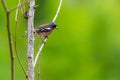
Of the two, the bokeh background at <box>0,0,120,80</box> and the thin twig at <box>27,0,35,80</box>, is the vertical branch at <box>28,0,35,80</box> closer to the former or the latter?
the thin twig at <box>27,0,35,80</box>

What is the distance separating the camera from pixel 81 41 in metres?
11.0

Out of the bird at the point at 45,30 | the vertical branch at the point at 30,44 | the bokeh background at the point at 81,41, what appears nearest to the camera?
the vertical branch at the point at 30,44

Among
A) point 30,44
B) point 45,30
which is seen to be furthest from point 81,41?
point 30,44

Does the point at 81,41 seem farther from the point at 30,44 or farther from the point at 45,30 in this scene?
the point at 30,44

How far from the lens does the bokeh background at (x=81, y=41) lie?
33.9 feet

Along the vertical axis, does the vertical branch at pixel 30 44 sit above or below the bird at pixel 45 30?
above

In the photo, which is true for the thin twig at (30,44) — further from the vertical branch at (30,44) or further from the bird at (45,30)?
the bird at (45,30)

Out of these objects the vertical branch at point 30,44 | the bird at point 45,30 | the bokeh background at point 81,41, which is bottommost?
the bokeh background at point 81,41

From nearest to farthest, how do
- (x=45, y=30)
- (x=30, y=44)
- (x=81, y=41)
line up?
(x=30, y=44) < (x=45, y=30) < (x=81, y=41)

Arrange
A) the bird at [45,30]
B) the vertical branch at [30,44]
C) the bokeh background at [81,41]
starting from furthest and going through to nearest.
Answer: the bokeh background at [81,41]
the bird at [45,30]
the vertical branch at [30,44]

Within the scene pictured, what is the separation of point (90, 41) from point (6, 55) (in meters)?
2.22

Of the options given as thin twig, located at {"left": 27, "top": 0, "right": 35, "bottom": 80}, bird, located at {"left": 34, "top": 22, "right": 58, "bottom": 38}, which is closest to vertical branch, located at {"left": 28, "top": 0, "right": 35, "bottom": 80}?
thin twig, located at {"left": 27, "top": 0, "right": 35, "bottom": 80}

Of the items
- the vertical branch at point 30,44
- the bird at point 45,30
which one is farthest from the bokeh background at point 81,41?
the vertical branch at point 30,44

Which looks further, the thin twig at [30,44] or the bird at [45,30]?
the bird at [45,30]
